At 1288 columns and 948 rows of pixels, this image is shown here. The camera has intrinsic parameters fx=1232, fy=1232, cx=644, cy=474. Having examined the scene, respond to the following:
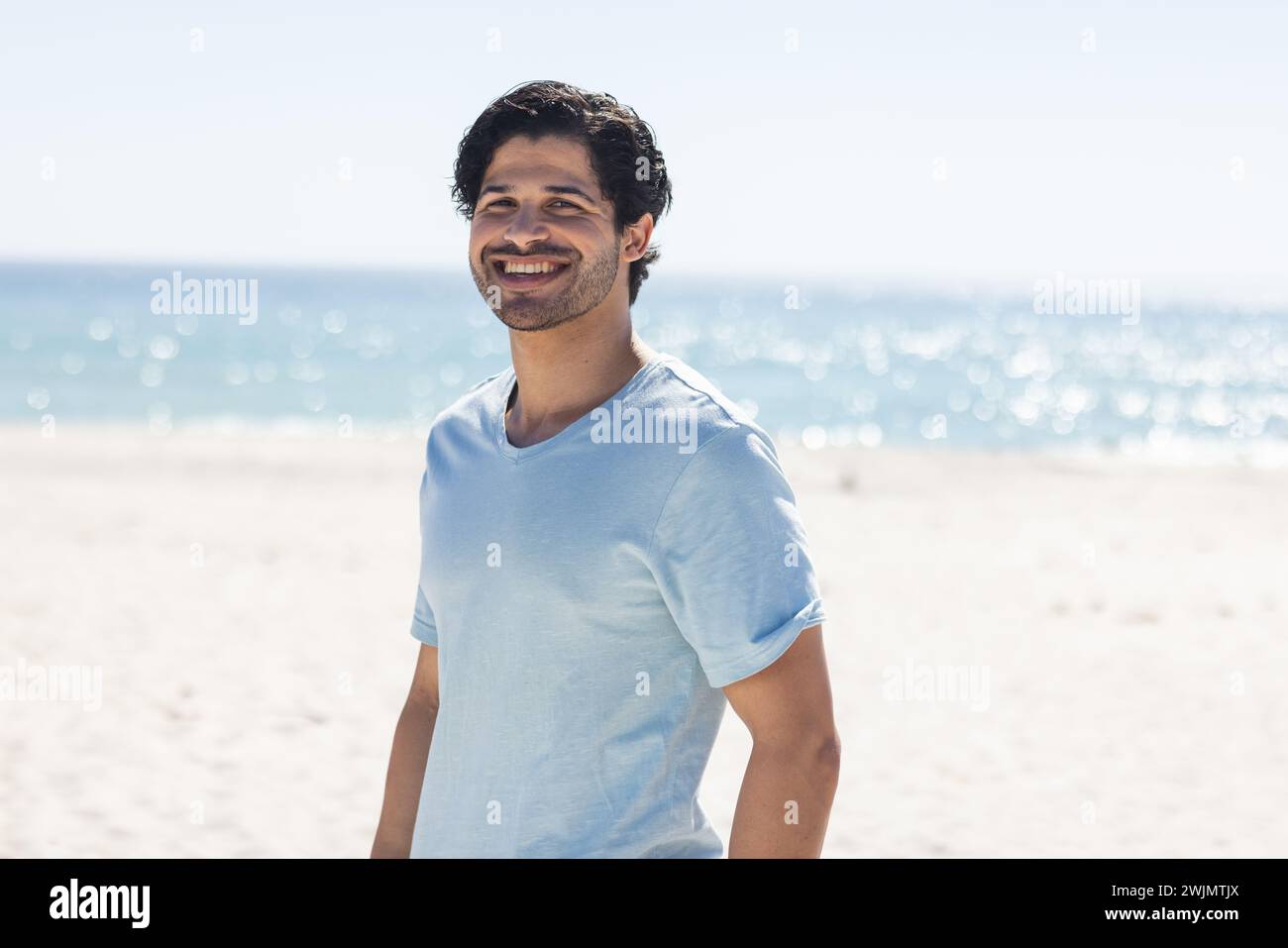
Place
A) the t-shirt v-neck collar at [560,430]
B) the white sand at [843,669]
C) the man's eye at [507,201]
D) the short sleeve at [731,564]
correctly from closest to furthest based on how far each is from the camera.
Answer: the short sleeve at [731,564] → the t-shirt v-neck collar at [560,430] → the man's eye at [507,201] → the white sand at [843,669]

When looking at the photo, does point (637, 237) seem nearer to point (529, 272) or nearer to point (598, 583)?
point (529, 272)

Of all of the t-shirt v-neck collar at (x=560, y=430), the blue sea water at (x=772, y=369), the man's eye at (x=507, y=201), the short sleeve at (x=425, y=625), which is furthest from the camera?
the blue sea water at (x=772, y=369)

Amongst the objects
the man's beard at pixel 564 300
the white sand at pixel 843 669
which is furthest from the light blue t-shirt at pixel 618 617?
the white sand at pixel 843 669

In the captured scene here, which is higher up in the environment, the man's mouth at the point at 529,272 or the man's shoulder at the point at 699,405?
the man's mouth at the point at 529,272

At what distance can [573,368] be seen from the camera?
2006 millimetres

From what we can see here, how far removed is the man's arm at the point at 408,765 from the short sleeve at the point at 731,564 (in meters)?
0.66

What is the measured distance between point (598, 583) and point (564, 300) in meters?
0.47

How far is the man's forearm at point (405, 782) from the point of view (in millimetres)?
2238

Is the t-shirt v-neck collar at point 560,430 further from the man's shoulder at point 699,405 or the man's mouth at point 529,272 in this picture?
the man's mouth at point 529,272

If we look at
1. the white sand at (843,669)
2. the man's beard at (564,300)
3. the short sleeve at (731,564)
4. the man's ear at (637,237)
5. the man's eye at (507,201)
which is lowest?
the white sand at (843,669)
